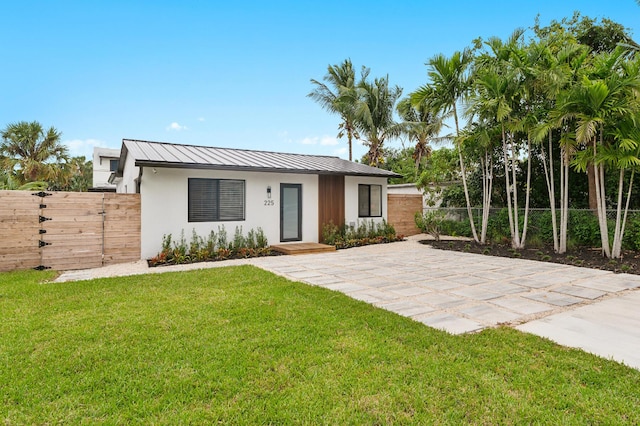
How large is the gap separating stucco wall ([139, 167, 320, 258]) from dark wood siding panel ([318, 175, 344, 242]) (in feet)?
0.58

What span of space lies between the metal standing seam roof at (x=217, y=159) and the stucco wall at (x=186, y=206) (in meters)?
0.31

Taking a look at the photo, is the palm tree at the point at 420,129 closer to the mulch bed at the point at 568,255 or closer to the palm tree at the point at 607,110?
the mulch bed at the point at 568,255

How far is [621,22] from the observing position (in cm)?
1115

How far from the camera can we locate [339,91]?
19250mm

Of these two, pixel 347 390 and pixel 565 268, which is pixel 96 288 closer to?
pixel 347 390

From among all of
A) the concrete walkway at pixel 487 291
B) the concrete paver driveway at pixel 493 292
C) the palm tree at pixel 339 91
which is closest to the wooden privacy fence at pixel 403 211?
the concrete walkway at pixel 487 291

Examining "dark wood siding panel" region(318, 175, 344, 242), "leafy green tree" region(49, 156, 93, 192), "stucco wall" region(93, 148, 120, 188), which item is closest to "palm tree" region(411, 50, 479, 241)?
"dark wood siding panel" region(318, 175, 344, 242)

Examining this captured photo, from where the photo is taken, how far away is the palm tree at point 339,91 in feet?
64.2

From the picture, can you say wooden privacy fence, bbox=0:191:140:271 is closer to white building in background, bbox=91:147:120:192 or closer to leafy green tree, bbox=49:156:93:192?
leafy green tree, bbox=49:156:93:192

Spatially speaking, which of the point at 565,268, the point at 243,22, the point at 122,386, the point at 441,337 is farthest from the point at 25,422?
the point at 243,22

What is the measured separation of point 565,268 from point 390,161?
23406 mm

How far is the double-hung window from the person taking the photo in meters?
12.0

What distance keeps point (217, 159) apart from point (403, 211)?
743 cm

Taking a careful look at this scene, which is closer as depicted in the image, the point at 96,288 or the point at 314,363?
the point at 314,363
